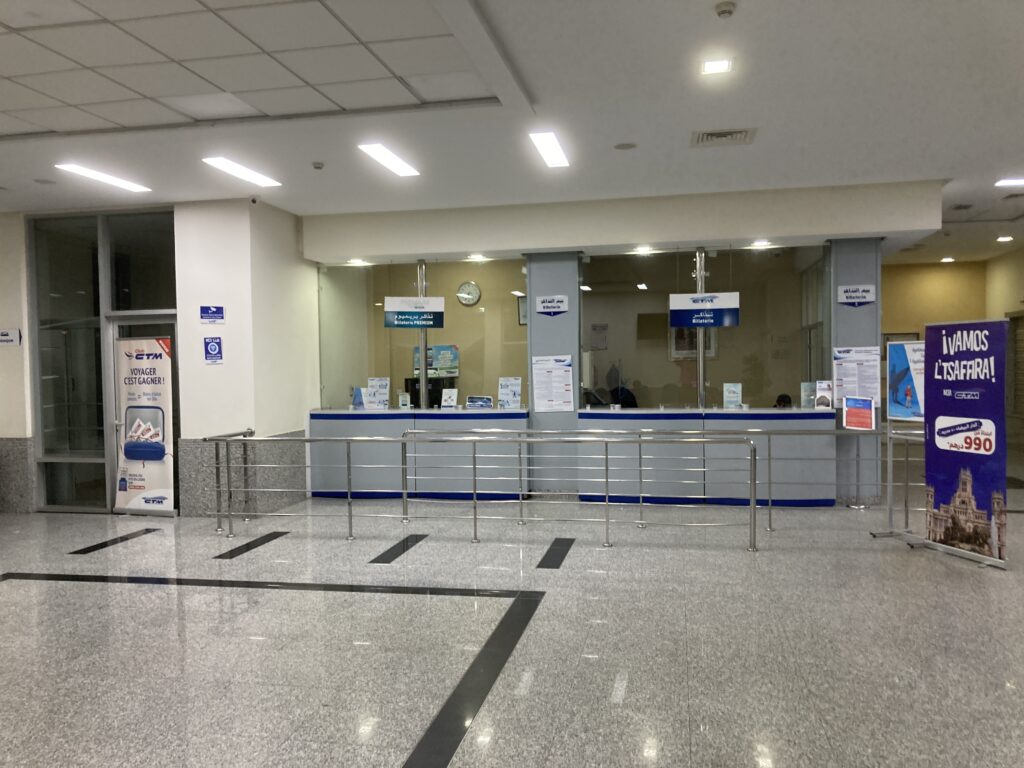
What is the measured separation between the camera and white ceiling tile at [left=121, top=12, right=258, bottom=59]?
3555mm

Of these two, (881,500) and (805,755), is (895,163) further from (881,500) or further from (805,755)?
(805,755)

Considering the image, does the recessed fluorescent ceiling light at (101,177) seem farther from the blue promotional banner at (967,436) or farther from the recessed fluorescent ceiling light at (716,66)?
the blue promotional banner at (967,436)

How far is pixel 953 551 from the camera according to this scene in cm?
A: 516

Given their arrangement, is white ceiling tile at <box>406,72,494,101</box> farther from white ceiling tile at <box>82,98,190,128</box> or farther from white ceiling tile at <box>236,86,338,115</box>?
white ceiling tile at <box>82,98,190,128</box>

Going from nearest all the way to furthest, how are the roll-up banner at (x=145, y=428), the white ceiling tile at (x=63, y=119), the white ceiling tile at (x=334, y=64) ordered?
the white ceiling tile at (x=334, y=64)
the white ceiling tile at (x=63, y=119)
the roll-up banner at (x=145, y=428)

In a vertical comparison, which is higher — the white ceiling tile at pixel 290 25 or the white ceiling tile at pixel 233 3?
the white ceiling tile at pixel 290 25

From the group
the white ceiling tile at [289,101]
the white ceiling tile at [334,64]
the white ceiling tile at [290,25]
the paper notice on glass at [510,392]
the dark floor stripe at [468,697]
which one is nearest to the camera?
the dark floor stripe at [468,697]

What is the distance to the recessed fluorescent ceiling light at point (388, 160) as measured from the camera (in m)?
5.53

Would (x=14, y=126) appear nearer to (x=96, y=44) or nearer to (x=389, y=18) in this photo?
(x=96, y=44)

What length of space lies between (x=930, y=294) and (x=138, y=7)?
12247 mm

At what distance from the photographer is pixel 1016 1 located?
338 centimetres

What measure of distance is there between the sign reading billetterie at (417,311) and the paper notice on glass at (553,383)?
127cm

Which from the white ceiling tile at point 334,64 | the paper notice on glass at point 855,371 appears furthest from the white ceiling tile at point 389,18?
the paper notice on glass at point 855,371

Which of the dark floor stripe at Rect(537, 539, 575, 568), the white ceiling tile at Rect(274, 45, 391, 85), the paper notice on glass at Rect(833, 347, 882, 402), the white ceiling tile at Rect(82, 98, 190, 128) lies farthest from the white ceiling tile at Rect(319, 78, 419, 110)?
the paper notice on glass at Rect(833, 347, 882, 402)
